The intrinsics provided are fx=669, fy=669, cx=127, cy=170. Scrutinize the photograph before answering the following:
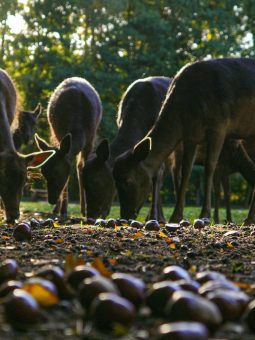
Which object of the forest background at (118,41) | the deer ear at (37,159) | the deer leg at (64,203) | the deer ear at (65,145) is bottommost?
the deer leg at (64,203)

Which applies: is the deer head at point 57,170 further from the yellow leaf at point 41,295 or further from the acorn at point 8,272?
the yellow leaf at point 41,295

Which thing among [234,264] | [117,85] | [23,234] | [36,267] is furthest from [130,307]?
[117,85]

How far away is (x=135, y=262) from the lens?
455 centimetres

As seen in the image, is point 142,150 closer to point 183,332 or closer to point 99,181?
point 99,181

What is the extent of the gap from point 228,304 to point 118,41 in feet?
86.9

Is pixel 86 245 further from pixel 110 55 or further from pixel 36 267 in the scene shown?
pixel 110 55

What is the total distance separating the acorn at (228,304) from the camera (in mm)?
2857

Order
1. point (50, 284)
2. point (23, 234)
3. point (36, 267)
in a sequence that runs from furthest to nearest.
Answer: point (23, 234) < point (36, 267) < point (50, 284)

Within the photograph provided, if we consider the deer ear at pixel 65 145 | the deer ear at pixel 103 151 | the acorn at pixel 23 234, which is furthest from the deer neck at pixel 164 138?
the acorn at pixel 23 234

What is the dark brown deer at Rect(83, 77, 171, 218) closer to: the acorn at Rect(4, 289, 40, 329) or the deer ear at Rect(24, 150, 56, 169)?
the deer ear at Rect(24, 150, 56, 169)

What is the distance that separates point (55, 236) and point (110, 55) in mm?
22040

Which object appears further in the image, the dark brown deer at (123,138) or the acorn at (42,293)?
the dark brown deer at (123,138)

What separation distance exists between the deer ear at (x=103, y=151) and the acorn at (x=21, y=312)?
7.21m

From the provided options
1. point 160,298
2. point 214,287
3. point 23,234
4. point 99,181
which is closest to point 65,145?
point 99,181
